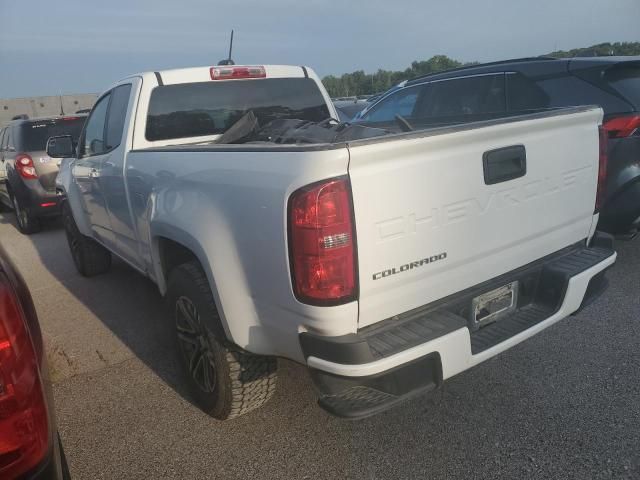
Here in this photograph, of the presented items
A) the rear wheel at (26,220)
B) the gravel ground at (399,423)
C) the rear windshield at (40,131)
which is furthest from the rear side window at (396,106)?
the rear wheel at (26,220)

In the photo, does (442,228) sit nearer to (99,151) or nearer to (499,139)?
(499,139)

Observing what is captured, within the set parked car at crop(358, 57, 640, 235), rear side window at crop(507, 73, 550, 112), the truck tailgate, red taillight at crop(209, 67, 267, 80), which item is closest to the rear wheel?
red taillight at crop(209, 67, 267, 80)

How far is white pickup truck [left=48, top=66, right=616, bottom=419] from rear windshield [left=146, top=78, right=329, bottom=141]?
0.48 meters

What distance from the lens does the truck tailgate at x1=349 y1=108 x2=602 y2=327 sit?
1876 millimetres

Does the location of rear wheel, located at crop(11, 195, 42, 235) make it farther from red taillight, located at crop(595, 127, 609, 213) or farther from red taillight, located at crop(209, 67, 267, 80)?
red taillight, located at crop(595, 127, 609, 213)

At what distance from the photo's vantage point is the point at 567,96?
4.47 metres

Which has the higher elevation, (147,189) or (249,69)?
(249,69)

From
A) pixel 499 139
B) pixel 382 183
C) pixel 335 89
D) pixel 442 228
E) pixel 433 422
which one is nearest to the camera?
pixel 382 183

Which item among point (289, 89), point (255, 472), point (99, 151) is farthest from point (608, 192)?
point (99, 151)

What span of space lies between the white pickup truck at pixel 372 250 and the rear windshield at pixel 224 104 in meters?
0.48

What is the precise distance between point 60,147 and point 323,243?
3.91m

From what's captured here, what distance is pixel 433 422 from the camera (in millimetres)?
2576

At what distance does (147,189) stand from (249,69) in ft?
4.65

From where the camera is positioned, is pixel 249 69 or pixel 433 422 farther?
pixel 249 69
